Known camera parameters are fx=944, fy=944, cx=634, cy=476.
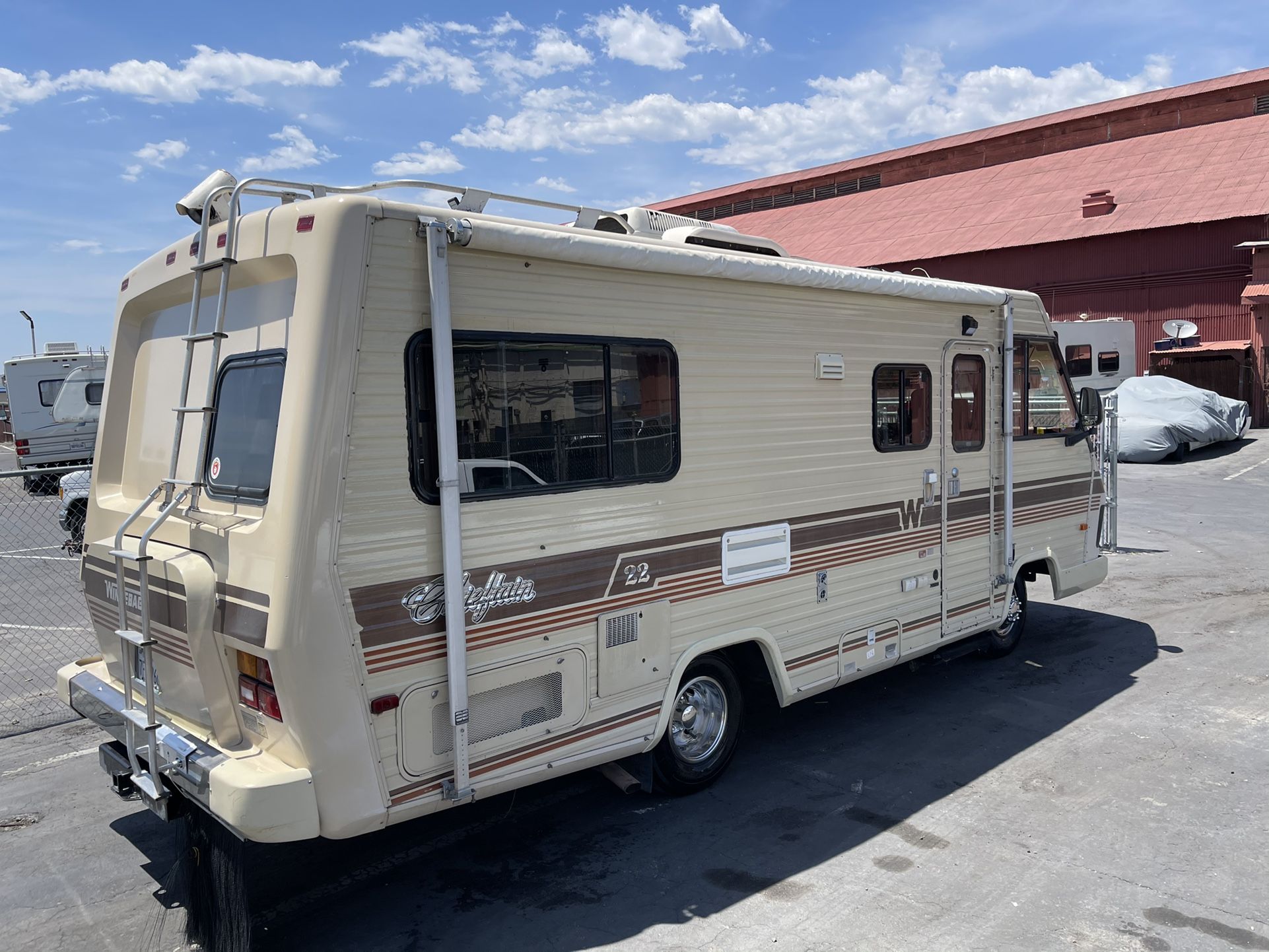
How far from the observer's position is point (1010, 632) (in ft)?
24.3

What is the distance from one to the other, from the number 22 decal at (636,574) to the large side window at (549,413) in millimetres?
404

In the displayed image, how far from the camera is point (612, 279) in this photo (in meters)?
4.36

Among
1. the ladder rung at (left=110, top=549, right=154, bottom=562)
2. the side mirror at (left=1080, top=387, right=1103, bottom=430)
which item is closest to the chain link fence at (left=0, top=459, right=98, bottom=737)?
the ladder rung at (left=110, top=549, right=154, bottom=562)

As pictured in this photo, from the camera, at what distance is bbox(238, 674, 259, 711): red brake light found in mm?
3570

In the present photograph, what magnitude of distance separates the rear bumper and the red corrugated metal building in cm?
2547

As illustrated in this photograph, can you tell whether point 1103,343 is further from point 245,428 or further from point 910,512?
point 245,428

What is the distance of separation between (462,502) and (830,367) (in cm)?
257

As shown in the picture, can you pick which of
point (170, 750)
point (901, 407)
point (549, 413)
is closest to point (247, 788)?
point (170, 750)

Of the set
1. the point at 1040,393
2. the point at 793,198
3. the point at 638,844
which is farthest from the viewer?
the point at 793,198

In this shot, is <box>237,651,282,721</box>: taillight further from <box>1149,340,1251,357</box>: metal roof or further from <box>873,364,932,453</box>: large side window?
<box>1149,340,1251,357</box>: metal roof

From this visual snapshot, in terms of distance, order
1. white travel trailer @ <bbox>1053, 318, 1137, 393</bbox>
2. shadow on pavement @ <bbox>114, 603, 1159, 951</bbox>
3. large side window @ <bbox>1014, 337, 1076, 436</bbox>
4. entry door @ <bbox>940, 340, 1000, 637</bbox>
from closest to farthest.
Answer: shadow on pavement @ <bbox>114, 603, 1159, 951</bbox>
entry door @ <bbox>940, 340, 1000, 637</bbox>
large side window @ <bbox>1014, 337, 1076, 436</bbox>
white travel trailer @ <bbox>1053, 318, 1137, 393</bbox>

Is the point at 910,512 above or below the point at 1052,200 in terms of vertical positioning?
below

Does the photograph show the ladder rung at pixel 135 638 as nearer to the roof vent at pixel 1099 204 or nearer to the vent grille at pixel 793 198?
the roof vent at pixel 1099 204

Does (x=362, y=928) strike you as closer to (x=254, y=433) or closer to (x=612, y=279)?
(x=254, y=433)
